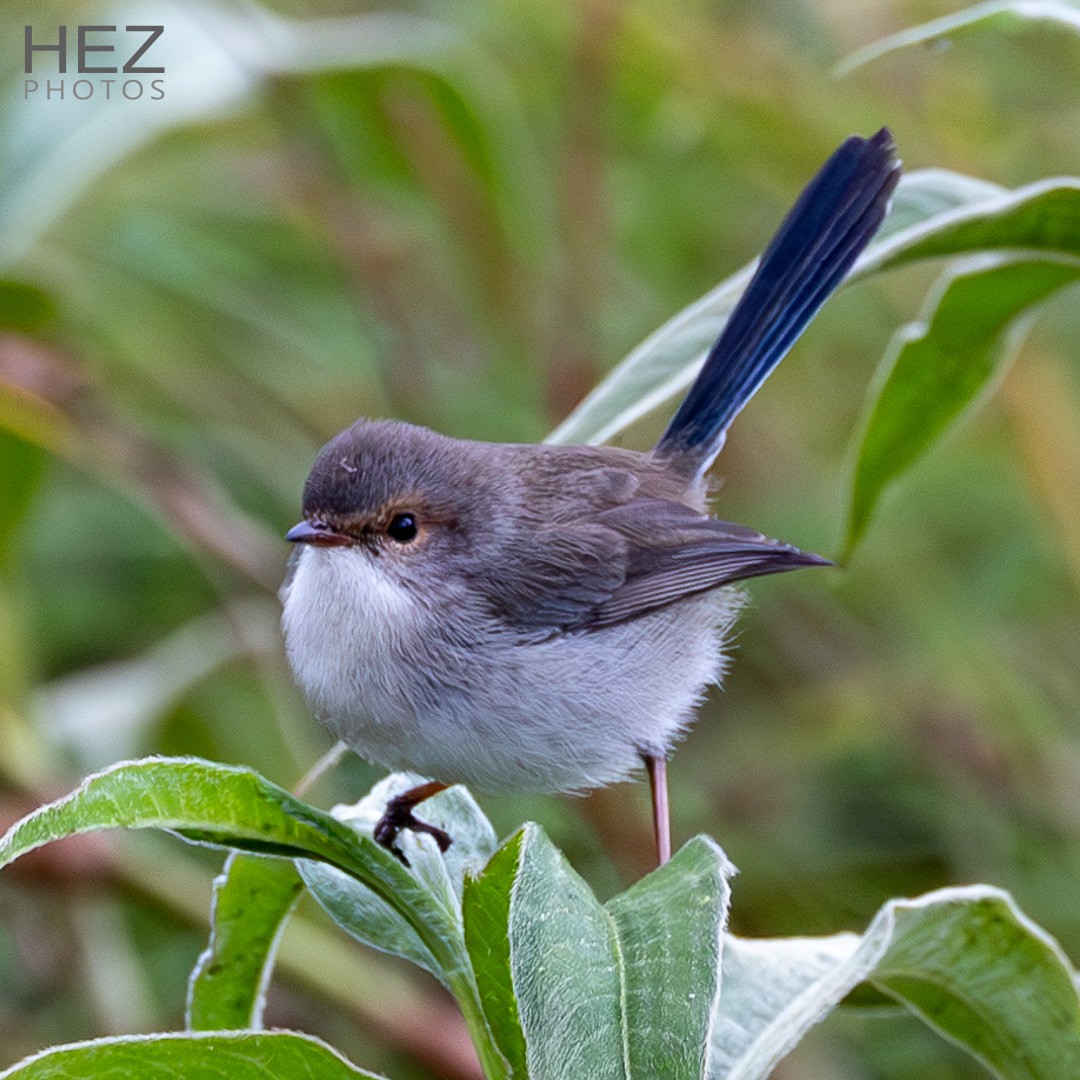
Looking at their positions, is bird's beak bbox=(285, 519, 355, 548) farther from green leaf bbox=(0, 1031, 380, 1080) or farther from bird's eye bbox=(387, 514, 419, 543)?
green leaf bbox=(0, 1031, 380, 1080)

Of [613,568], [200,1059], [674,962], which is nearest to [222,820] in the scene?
[200,1059]

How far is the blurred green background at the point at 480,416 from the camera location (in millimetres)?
3709

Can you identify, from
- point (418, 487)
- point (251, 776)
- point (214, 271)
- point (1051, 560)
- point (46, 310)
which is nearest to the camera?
point (251, 776)

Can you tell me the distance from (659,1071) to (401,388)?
3317mm

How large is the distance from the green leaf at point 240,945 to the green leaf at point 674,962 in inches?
20.8

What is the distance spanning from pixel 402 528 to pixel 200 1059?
4.25 ft

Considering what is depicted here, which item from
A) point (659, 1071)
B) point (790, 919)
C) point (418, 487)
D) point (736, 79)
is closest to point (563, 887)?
point (659, 1071)

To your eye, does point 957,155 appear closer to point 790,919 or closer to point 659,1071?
point 790,919

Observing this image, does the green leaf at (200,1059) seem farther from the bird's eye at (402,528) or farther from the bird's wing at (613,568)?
the bird's eye at (402,528)

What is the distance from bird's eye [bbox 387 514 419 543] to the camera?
8.86 feet

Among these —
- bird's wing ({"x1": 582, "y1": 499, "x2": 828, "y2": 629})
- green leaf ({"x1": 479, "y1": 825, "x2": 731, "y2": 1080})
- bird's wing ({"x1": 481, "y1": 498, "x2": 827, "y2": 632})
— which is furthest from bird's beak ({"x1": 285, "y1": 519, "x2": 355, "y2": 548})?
green leaf ({"x1": 479, "y1": 825, "x2": 731, "y2": 1080})

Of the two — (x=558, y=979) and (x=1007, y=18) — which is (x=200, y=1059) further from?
(x=1007, y=18)

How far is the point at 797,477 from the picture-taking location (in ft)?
15.1

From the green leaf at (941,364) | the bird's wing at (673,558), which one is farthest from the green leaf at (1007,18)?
the bird's wing at (673,558)
